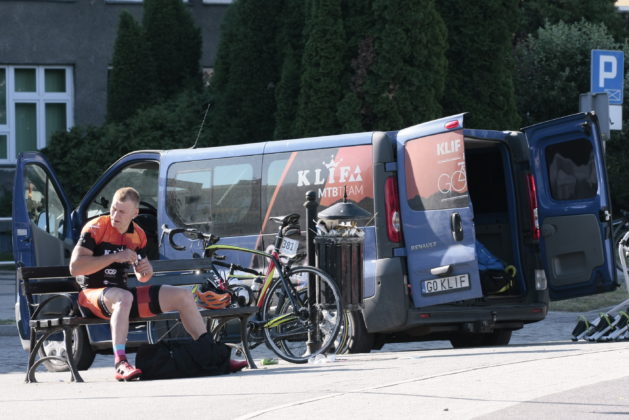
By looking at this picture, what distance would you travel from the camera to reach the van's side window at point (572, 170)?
12992mm

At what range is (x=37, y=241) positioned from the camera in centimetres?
1287

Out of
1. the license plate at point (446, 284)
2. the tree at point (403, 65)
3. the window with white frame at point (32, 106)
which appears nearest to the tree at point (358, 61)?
the tree at point (403, 65)

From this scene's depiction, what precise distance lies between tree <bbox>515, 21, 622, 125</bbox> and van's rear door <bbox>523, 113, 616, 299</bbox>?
54.4ft

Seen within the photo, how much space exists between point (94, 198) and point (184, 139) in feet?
40.5

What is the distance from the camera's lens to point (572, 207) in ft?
42.9

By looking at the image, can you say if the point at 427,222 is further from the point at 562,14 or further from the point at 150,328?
the point at 562,14

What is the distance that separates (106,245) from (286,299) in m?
2.00

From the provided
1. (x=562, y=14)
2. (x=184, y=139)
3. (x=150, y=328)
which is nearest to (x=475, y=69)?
(x=184, y=139)

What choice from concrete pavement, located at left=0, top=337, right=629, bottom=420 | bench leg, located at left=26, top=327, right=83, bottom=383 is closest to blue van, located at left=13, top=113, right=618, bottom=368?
concrete pavement, located at left=0, top=337, right=629, bottom=420

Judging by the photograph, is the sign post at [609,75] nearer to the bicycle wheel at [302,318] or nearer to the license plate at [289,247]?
the license plate at [289,247]

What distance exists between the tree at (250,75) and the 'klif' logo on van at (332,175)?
13864 millimetres

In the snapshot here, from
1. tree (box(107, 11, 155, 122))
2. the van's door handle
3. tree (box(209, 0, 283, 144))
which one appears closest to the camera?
the van's door handle

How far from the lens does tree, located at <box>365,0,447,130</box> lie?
23.6 meters

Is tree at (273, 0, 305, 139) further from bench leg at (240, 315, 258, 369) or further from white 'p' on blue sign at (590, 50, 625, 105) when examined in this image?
bench leg at (240, 315, 258, 369)
